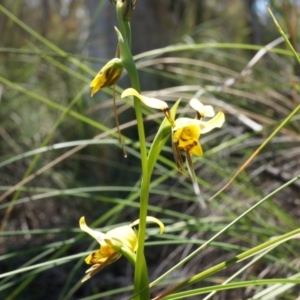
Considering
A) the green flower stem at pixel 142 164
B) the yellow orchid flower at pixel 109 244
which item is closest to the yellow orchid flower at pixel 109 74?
the green flower stem at pixel 142 164

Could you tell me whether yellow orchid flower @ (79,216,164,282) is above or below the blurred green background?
above

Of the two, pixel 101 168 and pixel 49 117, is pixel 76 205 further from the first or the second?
pixel 49 117

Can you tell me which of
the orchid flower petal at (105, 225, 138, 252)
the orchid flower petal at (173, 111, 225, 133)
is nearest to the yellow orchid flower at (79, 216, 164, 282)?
the orchid flower petal at (105, 225, 138, 252)

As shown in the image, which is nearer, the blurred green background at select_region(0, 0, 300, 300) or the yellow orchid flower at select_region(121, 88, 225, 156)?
the yellow orchid flower at select_region(121, 88, 225, 156)

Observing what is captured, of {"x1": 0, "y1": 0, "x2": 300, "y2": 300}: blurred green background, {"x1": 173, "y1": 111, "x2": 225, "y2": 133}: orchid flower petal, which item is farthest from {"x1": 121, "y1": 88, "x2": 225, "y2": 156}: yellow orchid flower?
{"x1": 0, "y1": 0, "x2": 300, "y2": 300}: blurred green background

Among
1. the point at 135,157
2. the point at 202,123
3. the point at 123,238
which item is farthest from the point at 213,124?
the point at 135,157

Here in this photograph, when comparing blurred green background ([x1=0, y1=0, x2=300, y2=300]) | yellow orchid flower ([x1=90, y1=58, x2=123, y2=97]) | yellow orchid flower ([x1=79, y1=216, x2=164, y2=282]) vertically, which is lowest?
blurred green background ([x1=0, y1=0, x2=300, y2=300])

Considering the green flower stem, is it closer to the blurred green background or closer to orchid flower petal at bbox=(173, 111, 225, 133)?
orchid flower petal at bbox=(173, 111, 225, 133)

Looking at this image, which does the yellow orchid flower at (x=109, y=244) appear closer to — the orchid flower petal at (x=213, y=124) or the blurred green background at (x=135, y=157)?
the orchid flower petal at (x=213, y=124)
